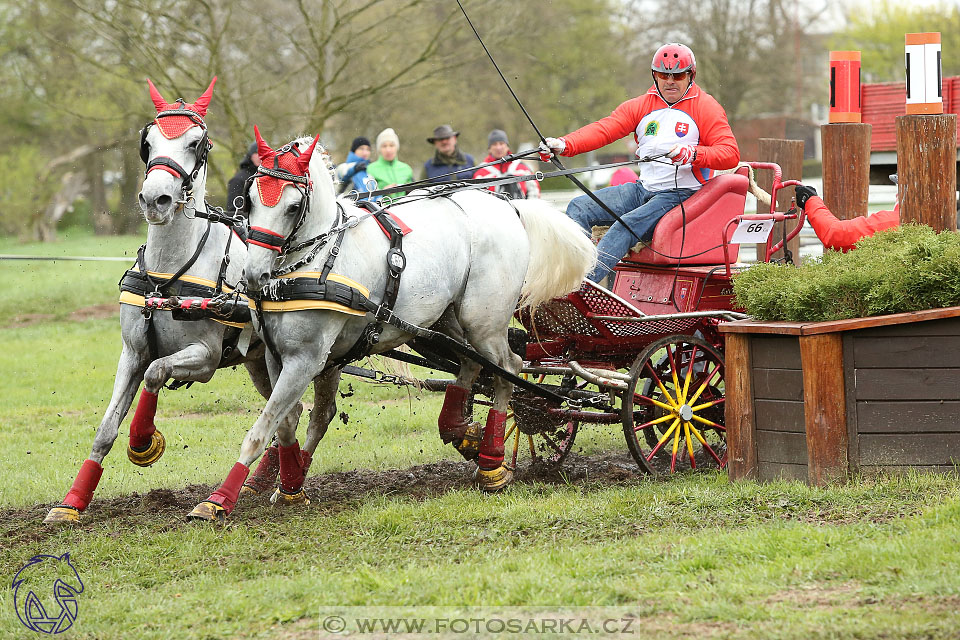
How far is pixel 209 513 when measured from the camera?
533 centimetres

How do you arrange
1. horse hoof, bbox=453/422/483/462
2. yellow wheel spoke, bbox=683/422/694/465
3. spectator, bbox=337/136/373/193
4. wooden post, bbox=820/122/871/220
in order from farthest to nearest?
spectator, bbox=337/136/373/193 < wooden post, bbox=820/122/871/220 < horse hoof, bbox=453/422/483/462 < yellow wheel spoke, bbox=683/422/694/465

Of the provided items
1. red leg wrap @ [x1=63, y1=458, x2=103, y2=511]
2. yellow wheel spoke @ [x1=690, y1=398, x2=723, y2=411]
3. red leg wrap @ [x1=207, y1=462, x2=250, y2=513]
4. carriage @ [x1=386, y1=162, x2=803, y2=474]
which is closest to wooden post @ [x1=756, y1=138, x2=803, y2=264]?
carriage @ [x1=386, y1=162, x2=803, y2=474]

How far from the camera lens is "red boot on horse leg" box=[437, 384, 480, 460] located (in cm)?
650

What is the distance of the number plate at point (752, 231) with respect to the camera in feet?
20.9

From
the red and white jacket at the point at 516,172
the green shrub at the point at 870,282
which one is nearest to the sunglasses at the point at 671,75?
the green shrub at the point at 870,282

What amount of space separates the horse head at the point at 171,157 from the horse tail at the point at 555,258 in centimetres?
192

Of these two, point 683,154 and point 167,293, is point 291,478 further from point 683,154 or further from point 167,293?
point 683,154

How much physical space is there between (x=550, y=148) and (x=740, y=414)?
5.93 ft

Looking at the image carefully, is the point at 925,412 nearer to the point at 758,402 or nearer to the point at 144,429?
the point at 758,402

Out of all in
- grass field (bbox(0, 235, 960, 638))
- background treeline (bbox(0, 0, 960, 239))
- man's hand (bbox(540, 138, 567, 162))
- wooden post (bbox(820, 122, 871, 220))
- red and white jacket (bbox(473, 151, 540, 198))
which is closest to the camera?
grass field (bbox(0, 235, 960, 638))

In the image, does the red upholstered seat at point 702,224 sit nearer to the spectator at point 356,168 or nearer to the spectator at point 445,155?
the spectator at point 356,168

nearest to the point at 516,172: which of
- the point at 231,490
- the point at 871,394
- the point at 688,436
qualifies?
the point at 688,436

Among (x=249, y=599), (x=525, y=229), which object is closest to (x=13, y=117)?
(x=525, y=229)

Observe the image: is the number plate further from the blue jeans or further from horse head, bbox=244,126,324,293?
horse head, bbox=244,126,324,293
